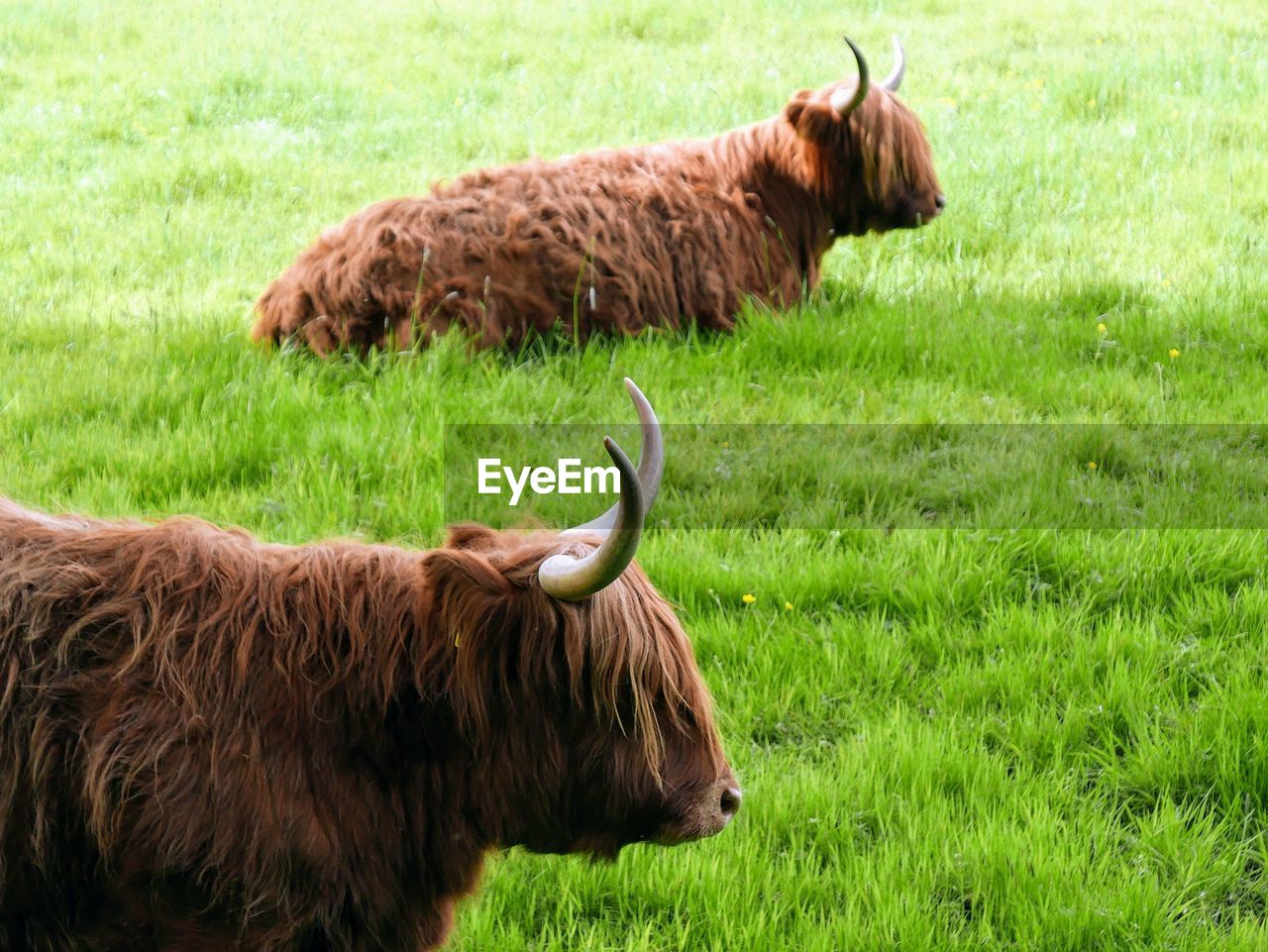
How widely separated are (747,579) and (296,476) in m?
1.66

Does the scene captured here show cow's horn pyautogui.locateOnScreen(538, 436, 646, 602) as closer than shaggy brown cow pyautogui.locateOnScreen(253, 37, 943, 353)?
Yes

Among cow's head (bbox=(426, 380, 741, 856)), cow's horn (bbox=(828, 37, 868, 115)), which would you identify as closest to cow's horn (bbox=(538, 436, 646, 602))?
cow's head (bbox=(426, 380, 741, 856))

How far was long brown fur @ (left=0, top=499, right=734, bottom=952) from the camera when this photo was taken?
9.18ft

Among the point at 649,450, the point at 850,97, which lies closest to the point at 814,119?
the point at 850,97

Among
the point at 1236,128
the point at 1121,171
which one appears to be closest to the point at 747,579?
the point at 1121,171

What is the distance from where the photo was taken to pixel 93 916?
2859 mm

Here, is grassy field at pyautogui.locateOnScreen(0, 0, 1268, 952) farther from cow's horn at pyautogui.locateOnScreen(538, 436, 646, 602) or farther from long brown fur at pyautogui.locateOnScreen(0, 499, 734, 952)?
cow's horn at pyautogui.locateOnScreen(538, 436, 646, 602)

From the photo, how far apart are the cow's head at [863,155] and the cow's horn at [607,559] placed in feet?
16.0

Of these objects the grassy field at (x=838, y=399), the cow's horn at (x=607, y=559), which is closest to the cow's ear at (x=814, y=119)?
the grassy field at (x=838, y=399)

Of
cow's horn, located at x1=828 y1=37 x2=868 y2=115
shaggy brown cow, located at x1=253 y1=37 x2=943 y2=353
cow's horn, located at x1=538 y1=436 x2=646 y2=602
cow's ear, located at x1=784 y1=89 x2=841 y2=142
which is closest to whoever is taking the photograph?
cow's horn, located at x1=538 y1=436 x2=646 y2=602

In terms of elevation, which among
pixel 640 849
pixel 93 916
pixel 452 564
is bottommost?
pixel 640 849

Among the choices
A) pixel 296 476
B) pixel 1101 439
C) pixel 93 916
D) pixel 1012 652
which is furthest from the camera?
pixel 1101 439

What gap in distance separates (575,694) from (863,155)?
4.99 m

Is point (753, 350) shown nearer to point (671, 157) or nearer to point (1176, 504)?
point (671, 157)
